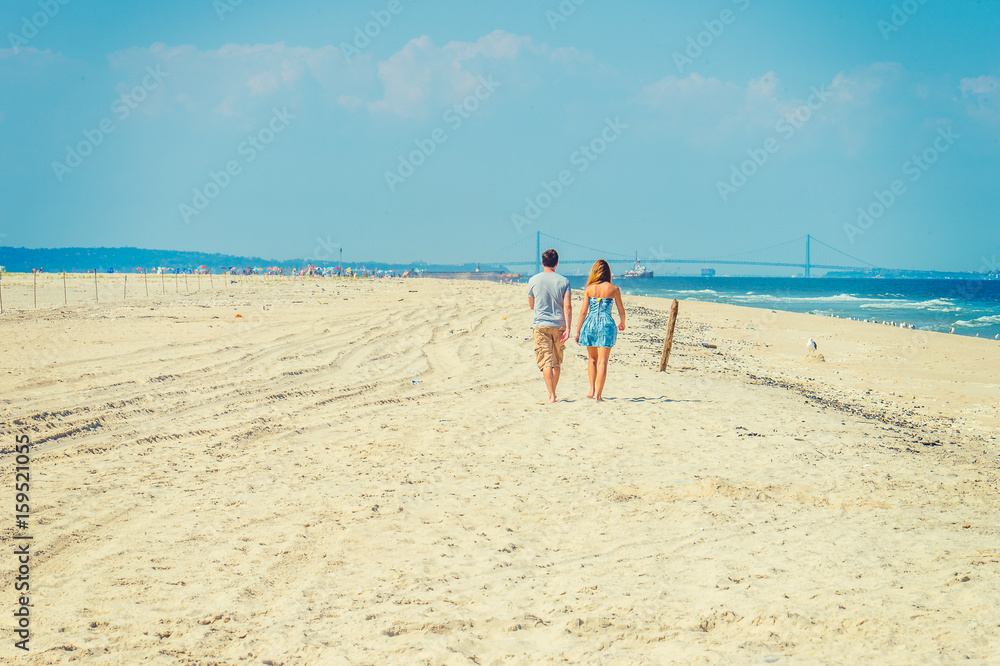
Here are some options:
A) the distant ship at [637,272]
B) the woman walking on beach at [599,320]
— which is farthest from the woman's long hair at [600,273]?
the distant ship at [637,272]

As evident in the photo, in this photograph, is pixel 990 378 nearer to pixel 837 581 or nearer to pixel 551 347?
pixel 551 347

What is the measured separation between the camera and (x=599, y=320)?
636 cm

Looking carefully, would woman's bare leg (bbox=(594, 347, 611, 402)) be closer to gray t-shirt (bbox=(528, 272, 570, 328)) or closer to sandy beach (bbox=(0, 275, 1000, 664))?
sandy beach (bbox=(0, 275, 1000, 664))

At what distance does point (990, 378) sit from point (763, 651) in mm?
10596

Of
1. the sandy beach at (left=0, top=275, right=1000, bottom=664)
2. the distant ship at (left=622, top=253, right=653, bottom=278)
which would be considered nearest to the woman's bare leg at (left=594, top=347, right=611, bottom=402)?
the sandy beach at (left=0, top=275, right=1000, bottom=664)

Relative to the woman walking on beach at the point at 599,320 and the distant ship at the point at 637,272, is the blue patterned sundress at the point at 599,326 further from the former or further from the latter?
the distant ship at the point at 637,272

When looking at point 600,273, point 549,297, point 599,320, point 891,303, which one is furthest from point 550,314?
point 891,303

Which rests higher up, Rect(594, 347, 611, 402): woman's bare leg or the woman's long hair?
the woman's long hair

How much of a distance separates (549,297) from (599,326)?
1.91 ft

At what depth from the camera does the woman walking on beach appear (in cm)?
632

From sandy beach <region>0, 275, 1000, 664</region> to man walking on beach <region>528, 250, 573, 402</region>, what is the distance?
1.43 feet

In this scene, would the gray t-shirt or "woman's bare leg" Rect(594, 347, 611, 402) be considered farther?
"woman's bare leg" Rect(594, 347, 611, 402)

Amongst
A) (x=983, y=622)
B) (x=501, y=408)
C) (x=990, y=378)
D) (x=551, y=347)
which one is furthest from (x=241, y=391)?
(x=990, y=378)

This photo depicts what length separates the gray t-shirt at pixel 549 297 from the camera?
20.5 feet
